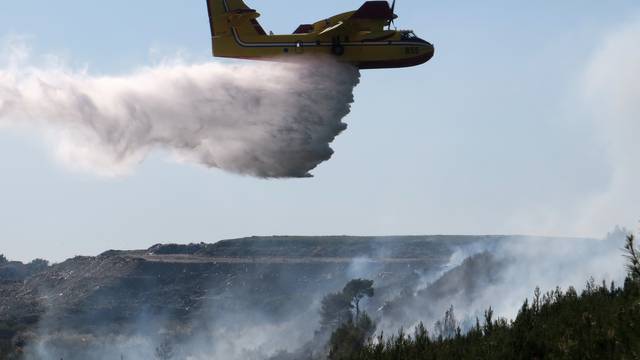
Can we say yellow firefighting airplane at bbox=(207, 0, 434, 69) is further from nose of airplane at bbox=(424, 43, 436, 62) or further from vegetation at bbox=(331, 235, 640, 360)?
vegetation at bbox=(331, 235, 640, 360)

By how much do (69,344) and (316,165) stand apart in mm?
98795

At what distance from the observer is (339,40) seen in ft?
159

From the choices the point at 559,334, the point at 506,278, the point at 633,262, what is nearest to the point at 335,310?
the point at 506,278

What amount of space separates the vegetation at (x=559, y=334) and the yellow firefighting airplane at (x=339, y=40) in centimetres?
2475

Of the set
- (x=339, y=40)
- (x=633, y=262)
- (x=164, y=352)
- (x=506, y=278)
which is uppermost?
(x=339, y=40)

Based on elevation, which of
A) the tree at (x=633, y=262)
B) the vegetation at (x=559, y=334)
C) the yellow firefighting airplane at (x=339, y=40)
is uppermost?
the yellow firefighting airplane at (x=339, y=40)

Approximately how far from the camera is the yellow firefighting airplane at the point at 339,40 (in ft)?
158

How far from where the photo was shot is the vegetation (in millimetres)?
17891

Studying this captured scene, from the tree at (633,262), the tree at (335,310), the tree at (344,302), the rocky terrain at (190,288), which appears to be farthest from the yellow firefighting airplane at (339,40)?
the rocky terrain at (190,288)

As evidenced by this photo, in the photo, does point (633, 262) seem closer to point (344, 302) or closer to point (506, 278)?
point (344, 302)

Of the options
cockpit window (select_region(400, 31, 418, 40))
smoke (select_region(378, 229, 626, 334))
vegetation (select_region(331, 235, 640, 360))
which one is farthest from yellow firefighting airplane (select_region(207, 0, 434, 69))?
smoke (select_region(378, 229, 626, 334))

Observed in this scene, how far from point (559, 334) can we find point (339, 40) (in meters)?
29.9

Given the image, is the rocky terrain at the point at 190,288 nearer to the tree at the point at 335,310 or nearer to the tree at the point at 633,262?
the tree at the point at 335,310

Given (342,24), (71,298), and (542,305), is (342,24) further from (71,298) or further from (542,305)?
(71,298)
